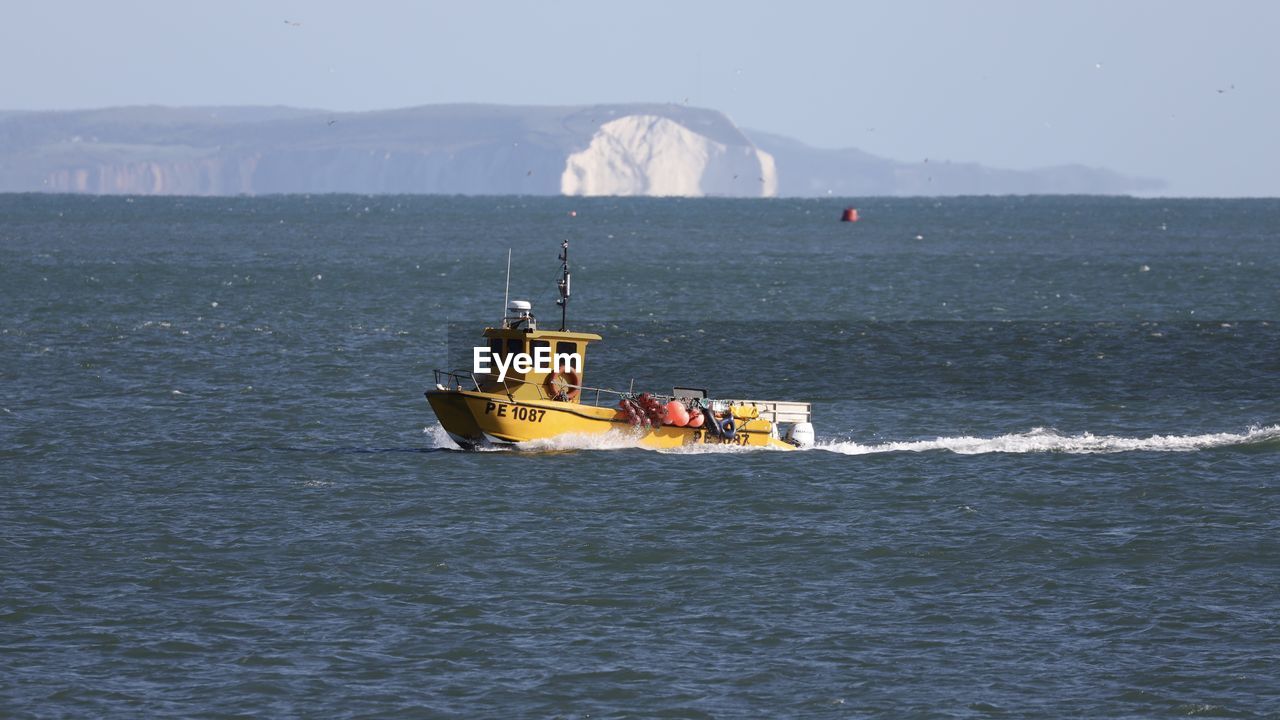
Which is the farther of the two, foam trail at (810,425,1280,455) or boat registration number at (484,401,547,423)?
foam trail at (810,425,1280,455)

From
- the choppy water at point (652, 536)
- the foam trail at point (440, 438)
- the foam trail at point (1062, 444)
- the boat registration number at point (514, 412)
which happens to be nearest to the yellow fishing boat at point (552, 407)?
the boat registration number at point (514, 412)

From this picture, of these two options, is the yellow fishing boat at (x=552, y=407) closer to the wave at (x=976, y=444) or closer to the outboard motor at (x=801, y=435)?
the outboard motor at (x=801, y=435)

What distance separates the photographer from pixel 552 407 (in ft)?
151

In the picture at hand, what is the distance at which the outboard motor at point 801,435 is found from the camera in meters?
48.3

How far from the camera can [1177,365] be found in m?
68.7

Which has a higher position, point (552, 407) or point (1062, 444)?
point (552, 407)

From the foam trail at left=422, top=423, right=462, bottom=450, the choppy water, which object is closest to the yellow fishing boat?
the choppy water

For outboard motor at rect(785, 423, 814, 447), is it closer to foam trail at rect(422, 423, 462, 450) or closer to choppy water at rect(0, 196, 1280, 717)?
choppy water at rect(0, 196, 1280, 717)

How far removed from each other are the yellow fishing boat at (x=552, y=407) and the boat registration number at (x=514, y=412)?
0.08 feet

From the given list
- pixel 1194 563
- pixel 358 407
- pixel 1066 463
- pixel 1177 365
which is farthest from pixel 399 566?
pixel 1177 365

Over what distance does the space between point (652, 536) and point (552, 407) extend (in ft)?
31.1

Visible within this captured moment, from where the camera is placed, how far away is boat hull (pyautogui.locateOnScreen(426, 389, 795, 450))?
45.9 m

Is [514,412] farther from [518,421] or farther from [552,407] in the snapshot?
[552,407]

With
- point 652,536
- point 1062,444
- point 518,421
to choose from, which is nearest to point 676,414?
point 518,421
